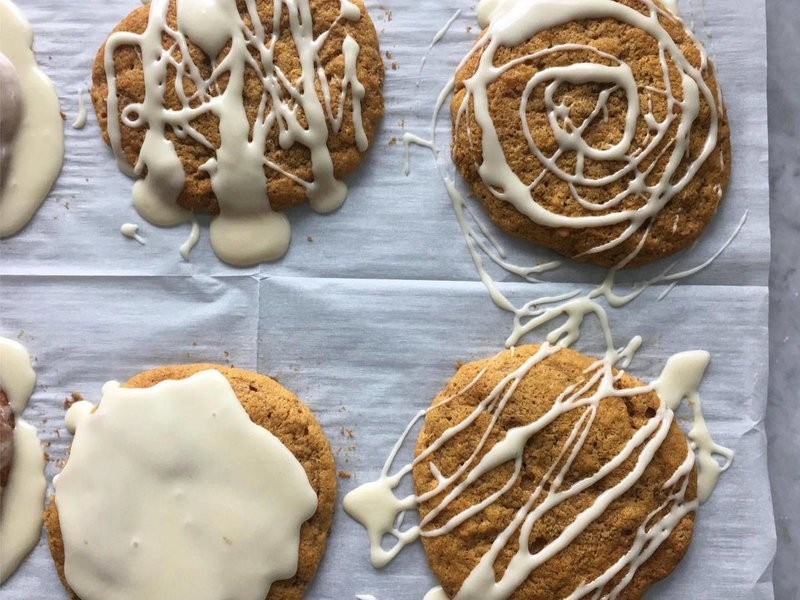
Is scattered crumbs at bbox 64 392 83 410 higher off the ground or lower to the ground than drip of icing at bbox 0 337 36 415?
lower

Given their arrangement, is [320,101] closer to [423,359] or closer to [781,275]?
[423,359]

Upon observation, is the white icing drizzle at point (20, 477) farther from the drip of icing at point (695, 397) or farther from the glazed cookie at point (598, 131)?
the drip of icing at point (695, 397)

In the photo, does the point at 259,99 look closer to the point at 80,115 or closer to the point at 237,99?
the point at 237,99

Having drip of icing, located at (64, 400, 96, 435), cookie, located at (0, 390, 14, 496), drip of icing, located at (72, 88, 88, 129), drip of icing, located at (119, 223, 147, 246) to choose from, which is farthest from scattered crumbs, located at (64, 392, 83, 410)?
drip of icing, located at (72, 88, 88, 129)

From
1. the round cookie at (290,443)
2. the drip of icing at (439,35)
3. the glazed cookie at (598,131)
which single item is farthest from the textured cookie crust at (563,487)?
the drip of icing at (439,35)

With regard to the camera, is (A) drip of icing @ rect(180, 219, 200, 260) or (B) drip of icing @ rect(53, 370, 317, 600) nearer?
(B) drip of icing @ rect(53, 370, 317, 600)

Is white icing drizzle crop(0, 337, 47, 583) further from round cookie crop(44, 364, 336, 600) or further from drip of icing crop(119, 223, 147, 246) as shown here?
drip of icing crop(119, 223, 147, 246)

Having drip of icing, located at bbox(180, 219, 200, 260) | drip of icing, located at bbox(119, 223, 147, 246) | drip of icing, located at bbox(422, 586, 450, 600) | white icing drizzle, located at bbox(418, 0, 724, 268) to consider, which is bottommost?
drip of icing, located at bbox(422, 586, 450, 600)
